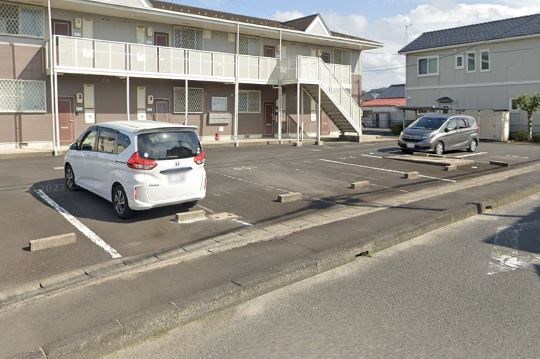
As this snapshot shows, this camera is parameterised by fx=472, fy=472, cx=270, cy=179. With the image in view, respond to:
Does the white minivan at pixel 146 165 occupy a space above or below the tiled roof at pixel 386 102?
below

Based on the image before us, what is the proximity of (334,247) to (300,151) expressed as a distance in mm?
13287

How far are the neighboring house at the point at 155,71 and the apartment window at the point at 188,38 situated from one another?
0.05m

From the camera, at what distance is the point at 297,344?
395 cm

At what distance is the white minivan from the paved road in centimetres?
335

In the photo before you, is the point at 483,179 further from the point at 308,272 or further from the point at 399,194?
the point at 308,272

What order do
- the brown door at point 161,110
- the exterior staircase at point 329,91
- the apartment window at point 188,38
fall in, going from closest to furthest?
the brown door at point 161,110, the apartment window at point 188,38, the exterior staircase at point 329,91

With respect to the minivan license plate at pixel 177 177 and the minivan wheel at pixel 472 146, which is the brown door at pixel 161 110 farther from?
the minivan license plate at pixel 177 177

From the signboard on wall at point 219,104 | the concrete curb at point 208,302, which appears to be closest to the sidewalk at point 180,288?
the concrete curb at point 208,302

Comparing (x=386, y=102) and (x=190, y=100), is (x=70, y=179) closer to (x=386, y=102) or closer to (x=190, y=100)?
(x=190, y=100)

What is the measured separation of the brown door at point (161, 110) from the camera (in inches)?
868

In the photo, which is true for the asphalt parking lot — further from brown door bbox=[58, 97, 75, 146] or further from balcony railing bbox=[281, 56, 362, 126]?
balcony railing bbox=[281, 56, 362, 126]

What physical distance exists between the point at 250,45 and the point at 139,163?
1895cm

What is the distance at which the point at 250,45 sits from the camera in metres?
25.2

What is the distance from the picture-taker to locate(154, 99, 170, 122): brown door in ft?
72.3
